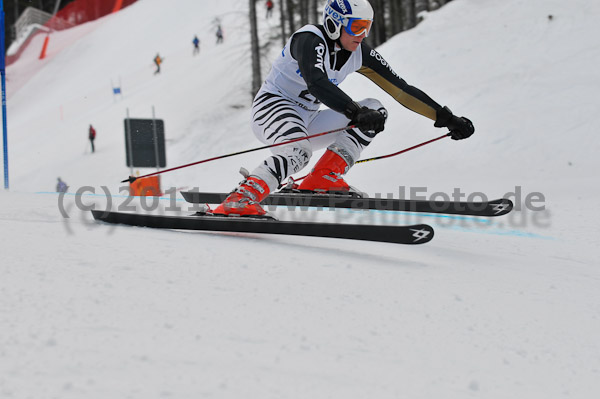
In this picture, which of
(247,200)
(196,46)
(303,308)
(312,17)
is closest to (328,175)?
(247,200)

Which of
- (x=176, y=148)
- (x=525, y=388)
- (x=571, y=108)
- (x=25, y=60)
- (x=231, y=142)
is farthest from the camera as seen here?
(x=25, y=60)

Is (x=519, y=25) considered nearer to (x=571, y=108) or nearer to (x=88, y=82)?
(x=571, y=108)

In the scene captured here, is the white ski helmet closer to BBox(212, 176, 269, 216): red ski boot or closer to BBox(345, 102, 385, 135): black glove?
BBox(345, 102, 385, 135): black glove

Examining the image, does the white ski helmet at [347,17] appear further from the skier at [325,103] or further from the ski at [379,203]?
the ski at [379,203]

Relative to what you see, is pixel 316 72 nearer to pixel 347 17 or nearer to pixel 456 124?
pixel 347 17

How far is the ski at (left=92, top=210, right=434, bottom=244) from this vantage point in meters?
2.67

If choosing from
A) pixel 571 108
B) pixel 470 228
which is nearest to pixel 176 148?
pixel 571 108

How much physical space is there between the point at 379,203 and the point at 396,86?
0.86 meters

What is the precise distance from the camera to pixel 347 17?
3.27 metres

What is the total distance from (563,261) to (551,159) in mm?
4790

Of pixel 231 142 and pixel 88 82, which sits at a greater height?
pixel 88 82

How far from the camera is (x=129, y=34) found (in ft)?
120

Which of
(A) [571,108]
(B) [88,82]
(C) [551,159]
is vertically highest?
(B) [88,82]

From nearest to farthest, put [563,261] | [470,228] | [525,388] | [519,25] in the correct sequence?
[525,388]
[563,261]
[470,228]
[519,25]
